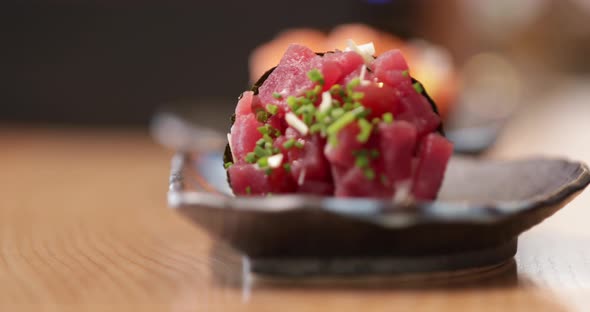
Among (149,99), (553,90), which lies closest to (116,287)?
(149,99)

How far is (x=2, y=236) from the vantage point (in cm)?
149

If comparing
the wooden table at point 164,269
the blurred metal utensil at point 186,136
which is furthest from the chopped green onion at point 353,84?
the blurred metal utensil at point 186,136

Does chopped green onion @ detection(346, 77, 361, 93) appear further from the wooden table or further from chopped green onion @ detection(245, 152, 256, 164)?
the wooden table

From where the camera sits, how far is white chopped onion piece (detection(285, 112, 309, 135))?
3.75 ft

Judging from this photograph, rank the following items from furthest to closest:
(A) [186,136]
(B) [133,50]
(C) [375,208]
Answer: (B) [133,50] < (A) [186,136] < (C) [375,208]

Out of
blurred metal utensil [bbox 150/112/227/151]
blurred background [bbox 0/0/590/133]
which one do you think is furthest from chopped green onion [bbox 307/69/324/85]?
blurred background [bbox 0/0/590/133]

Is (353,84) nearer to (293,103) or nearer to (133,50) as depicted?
(293,103)

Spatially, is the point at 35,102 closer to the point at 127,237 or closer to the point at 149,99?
the point at 149,99

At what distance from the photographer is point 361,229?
39.0 inches

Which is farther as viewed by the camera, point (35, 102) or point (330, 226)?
point (35, 102)

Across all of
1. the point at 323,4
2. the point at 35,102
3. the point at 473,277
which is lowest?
the point at 35,102

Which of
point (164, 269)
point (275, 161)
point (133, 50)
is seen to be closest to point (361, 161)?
point (275, 161)

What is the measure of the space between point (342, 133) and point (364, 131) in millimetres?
32

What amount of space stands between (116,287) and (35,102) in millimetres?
4464
